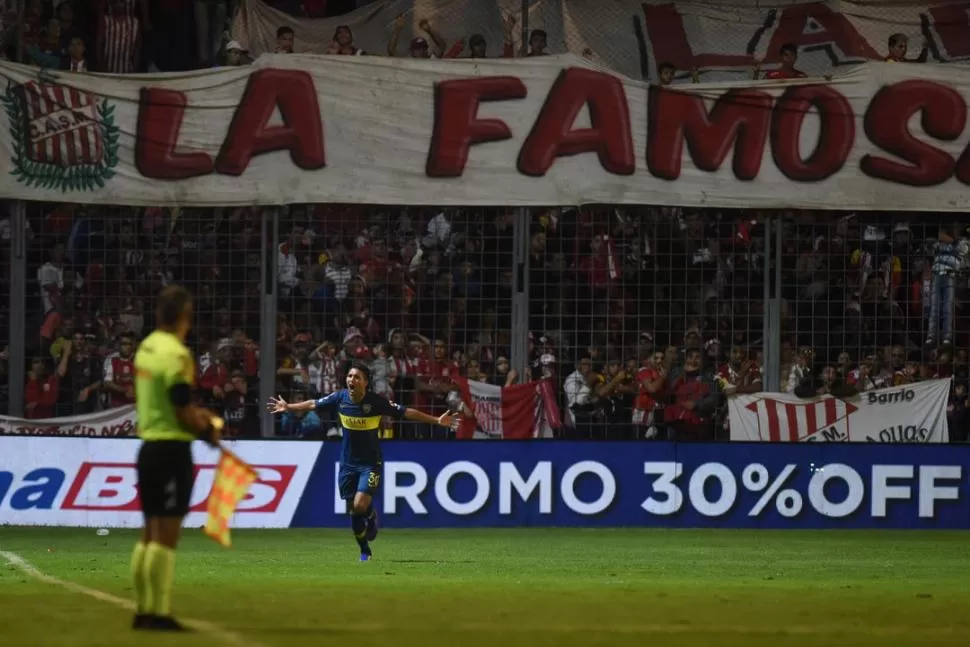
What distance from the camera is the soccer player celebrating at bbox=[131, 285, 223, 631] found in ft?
34.9

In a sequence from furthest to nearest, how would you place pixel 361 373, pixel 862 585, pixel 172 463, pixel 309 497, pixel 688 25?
pixel 688 25, pixel 309 497, pixel 361 373, pixel 862 585, pixel 172 463

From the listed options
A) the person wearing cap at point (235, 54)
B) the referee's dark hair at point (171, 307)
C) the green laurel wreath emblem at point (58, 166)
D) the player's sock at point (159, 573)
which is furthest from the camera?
the person wearing cap at point (235, 54)

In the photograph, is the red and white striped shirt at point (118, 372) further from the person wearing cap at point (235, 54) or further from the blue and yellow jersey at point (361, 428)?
the blue and yellow jersey at point (361, 428)

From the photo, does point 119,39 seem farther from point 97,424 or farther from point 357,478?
point 357,478

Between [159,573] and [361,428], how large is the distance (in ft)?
28.1

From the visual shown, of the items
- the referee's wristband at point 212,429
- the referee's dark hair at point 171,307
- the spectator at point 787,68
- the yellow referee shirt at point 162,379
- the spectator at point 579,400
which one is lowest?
the spectator at point 579,400

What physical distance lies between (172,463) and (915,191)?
16.2 m

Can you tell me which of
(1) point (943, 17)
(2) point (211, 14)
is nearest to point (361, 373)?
(2) point (211, 14)

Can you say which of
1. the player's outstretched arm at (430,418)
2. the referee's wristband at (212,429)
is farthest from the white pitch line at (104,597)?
the player's outstretched arm at (430,418)

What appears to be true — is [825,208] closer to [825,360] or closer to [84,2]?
[825,360]

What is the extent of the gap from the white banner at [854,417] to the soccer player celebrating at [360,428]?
21.8 ft

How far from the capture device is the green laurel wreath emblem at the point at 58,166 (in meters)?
24.0

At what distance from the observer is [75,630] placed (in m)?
10.9

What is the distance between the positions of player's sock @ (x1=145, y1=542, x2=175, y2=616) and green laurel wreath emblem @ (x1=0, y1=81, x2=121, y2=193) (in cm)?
1431
